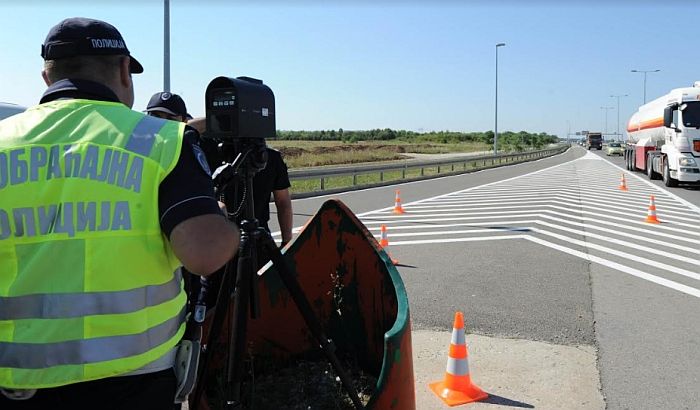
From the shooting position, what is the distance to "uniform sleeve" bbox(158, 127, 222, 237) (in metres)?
1.57

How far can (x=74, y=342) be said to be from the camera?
151 cm

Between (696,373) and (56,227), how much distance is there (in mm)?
4322

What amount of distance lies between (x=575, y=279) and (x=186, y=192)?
6.36 meters

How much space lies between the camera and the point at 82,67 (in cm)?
170

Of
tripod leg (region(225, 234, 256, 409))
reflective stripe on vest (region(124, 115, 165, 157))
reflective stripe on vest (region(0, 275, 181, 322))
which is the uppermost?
reflective stripe on vest (region(124, 115, 165, 157))

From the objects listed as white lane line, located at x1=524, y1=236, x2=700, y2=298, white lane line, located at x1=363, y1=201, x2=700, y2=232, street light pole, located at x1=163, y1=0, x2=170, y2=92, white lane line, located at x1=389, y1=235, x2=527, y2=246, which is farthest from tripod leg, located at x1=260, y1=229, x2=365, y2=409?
street light pole, located at x1=163, y1=0, x2=170, y2=92

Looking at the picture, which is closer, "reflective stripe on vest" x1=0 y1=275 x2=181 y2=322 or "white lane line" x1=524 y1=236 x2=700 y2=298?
"reflective stripe on vest" x1=0 y1=275 x2=181 y2=322

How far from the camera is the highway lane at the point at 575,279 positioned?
446cm

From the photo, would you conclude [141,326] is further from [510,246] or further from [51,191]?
[510,246]

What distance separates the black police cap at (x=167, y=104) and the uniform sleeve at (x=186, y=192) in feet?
8.84

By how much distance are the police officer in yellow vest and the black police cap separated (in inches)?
100

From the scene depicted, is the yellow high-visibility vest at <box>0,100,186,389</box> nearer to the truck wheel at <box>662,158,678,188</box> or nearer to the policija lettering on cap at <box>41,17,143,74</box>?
the policija lettering on cap at <box>41,17,143,74</box>

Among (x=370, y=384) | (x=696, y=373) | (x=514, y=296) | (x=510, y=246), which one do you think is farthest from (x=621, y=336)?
(x=510, y=246)

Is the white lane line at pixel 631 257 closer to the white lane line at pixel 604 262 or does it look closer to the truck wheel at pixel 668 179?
the white lane line at pixel 604 262
